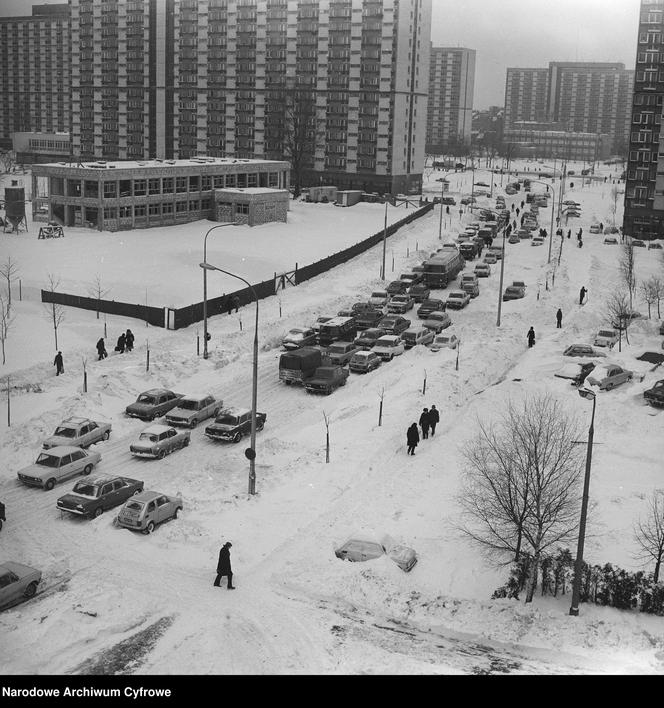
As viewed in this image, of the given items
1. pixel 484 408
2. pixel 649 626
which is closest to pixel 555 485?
pixel 649 626

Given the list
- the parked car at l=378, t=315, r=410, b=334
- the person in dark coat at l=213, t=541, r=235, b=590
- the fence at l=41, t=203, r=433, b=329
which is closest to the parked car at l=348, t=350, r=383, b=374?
the parked car at l=378, t=315, r=410, b=334

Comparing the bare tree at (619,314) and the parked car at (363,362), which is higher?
the bare tree at (619,314)

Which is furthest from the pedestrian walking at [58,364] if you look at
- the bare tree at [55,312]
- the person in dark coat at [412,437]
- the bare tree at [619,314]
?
the bare tree at [619,314]

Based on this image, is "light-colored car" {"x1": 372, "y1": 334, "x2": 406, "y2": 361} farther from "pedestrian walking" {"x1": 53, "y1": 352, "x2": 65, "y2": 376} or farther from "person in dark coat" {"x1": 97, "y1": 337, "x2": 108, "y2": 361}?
"pedestrian walking" {"x1": 53, "y1": 352, "x2": 65, "y2": 376}

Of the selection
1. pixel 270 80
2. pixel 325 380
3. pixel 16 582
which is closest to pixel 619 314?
pixel 325 380

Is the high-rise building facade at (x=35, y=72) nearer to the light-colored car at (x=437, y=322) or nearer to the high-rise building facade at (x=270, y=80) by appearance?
Result: the high-rise building facade at (x=270, y=80)
